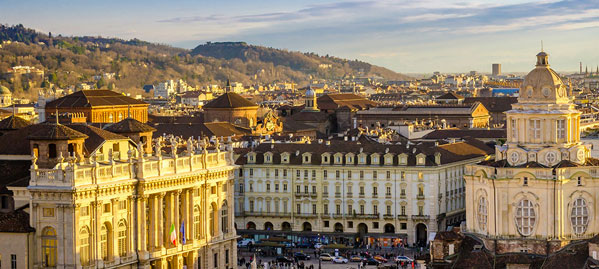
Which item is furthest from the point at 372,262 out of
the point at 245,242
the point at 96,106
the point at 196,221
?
the point at 96,106

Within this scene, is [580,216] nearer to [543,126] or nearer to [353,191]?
[543,126]

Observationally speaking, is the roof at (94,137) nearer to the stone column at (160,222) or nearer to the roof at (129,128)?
the roof at (129,128)

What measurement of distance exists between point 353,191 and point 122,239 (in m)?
40.5

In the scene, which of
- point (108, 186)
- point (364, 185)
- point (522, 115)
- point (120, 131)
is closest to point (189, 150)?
point (120, 131)

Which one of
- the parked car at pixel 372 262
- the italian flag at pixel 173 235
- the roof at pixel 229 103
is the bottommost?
the parked car at pixel 372 262

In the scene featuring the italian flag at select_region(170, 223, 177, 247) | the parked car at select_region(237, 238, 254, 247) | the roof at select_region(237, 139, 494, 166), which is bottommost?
the parked car at select_region(237, 238, 254, 247)

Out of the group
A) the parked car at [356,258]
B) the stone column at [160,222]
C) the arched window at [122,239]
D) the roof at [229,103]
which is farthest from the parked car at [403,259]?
the roof at [229,103]

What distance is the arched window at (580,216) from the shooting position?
270 ft

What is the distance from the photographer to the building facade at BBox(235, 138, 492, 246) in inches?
4604

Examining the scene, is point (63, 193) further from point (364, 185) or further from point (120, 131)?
point (364, 185)

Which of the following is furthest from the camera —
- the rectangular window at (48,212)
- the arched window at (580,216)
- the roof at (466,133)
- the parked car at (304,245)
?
the roof at (466,133)

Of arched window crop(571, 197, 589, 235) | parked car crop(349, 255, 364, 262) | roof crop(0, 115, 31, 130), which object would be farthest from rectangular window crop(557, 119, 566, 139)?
roof crop(0, 115, 31, 130)

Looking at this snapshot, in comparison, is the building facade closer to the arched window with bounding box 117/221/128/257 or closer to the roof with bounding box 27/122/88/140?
the arched window with bounding box 117/221/128/257

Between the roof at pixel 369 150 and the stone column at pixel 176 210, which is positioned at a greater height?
the roof at pixel 369 150
